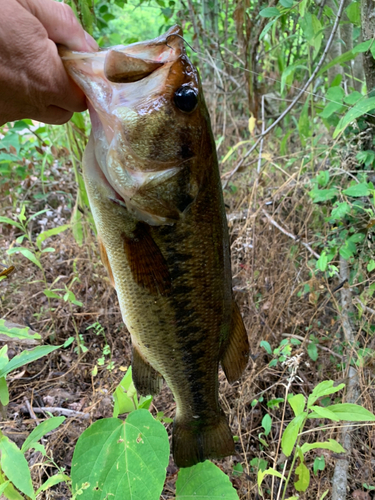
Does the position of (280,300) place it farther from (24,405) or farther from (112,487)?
(24,405)

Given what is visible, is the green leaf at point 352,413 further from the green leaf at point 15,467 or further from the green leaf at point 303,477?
the green leaf at point 15,467

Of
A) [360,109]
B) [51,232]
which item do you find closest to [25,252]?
[51,232]

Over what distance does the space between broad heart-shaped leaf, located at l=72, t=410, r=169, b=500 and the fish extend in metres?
0.24

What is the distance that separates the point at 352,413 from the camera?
1335mm

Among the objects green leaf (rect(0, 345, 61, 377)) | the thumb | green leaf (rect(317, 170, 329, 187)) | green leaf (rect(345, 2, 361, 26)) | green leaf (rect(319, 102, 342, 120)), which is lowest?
green leaf (rect(0, 345, 61, 377))

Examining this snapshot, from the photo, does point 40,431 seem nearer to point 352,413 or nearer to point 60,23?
point 352,413

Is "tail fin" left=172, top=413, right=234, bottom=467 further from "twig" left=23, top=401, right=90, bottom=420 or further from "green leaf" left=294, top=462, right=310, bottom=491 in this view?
"twig" left=23, top=401, right=90, bottom=420

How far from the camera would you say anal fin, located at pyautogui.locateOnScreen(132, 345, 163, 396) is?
4.77 feet

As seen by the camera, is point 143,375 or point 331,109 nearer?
point 143,375

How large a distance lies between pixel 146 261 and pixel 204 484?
95 centimetres

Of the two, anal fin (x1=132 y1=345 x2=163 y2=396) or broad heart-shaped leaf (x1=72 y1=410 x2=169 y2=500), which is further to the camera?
anal fin (x1=132 y1=345 x2=163 y2=396)

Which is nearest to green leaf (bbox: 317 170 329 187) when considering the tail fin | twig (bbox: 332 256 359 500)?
twig (bbox: 332 256 359 500)

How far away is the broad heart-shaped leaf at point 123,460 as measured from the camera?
3.67 feet

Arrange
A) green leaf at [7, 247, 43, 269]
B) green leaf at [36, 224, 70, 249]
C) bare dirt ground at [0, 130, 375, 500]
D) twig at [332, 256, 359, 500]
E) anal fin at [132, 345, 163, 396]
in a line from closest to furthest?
anal fin at [132, 345, 163, 396]
twig at [332, 256, 359, 500]
bare dirt ground at [0, 130, 375, 500]
green leaf at [7, 247, 43, 269]
green leaf at [36, 224, 70, 249]
